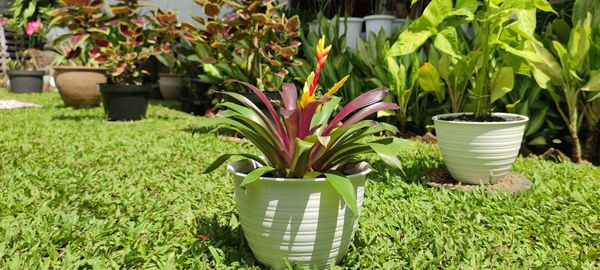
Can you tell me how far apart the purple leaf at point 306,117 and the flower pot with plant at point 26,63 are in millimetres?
7863

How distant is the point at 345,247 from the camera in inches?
64.1

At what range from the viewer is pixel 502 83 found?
2.81 meters

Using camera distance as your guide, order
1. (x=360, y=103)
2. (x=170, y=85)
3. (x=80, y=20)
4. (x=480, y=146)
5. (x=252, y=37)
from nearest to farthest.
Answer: (x=360, y=103), (x=480, y=146), (x=252, y=37), (x=80, y=20), (x=170, y=85)

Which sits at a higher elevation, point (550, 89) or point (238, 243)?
point (550, 89)

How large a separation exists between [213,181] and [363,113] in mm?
1389

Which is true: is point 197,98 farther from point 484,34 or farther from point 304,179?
point 304,179

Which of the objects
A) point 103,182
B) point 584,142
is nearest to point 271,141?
point 103,182

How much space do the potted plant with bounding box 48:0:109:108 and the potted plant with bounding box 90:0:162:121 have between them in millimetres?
115

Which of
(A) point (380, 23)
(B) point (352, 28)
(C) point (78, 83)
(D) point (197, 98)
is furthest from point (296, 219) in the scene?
(C) point (78, 83)

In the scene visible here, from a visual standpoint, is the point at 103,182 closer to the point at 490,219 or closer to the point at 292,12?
the point at 490,219

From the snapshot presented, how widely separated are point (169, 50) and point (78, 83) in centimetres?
171

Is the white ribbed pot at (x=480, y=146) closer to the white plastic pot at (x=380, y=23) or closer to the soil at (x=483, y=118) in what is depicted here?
the soil at (x=483, y=118)

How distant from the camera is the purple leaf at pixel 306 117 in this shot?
59.4 inches

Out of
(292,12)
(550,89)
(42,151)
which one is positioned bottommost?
(42,151)
